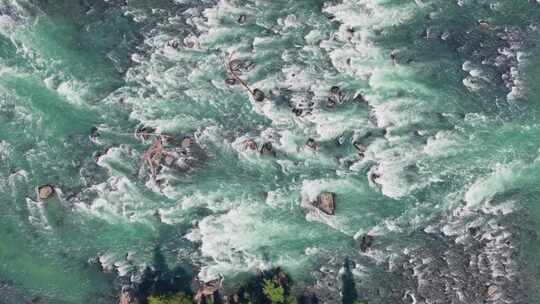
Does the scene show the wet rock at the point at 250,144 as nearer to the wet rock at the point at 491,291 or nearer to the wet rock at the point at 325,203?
the wet rock at the point at 325,203

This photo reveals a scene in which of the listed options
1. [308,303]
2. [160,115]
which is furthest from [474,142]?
[160,115]

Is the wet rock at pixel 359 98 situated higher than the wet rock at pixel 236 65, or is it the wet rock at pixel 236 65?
the wet rock at pixel 236 65

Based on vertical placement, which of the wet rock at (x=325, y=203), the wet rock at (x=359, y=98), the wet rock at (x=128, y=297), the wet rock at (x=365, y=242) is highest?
the wet rock at (x=359, y=98)

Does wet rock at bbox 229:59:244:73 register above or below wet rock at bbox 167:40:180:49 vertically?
below

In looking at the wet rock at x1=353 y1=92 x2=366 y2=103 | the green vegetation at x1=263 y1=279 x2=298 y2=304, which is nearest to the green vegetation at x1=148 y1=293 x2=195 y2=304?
the green vegetation at x1=263 y1=279 x2=298 y2=304

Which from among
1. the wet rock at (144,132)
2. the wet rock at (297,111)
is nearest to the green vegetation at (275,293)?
A: the wet rock at (297,111)

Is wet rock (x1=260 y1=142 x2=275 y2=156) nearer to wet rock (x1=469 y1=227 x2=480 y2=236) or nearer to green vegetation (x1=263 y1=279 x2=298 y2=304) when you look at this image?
green vegetation (x1=263 y1=279 x2=298 y2=304)

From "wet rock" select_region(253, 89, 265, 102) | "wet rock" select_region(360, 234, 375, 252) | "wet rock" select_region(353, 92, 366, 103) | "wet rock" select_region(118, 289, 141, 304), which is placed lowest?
"wet rock" select_region(118, 289, 141, 304)

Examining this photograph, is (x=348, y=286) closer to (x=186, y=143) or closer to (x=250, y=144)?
(x=250, y=144)
